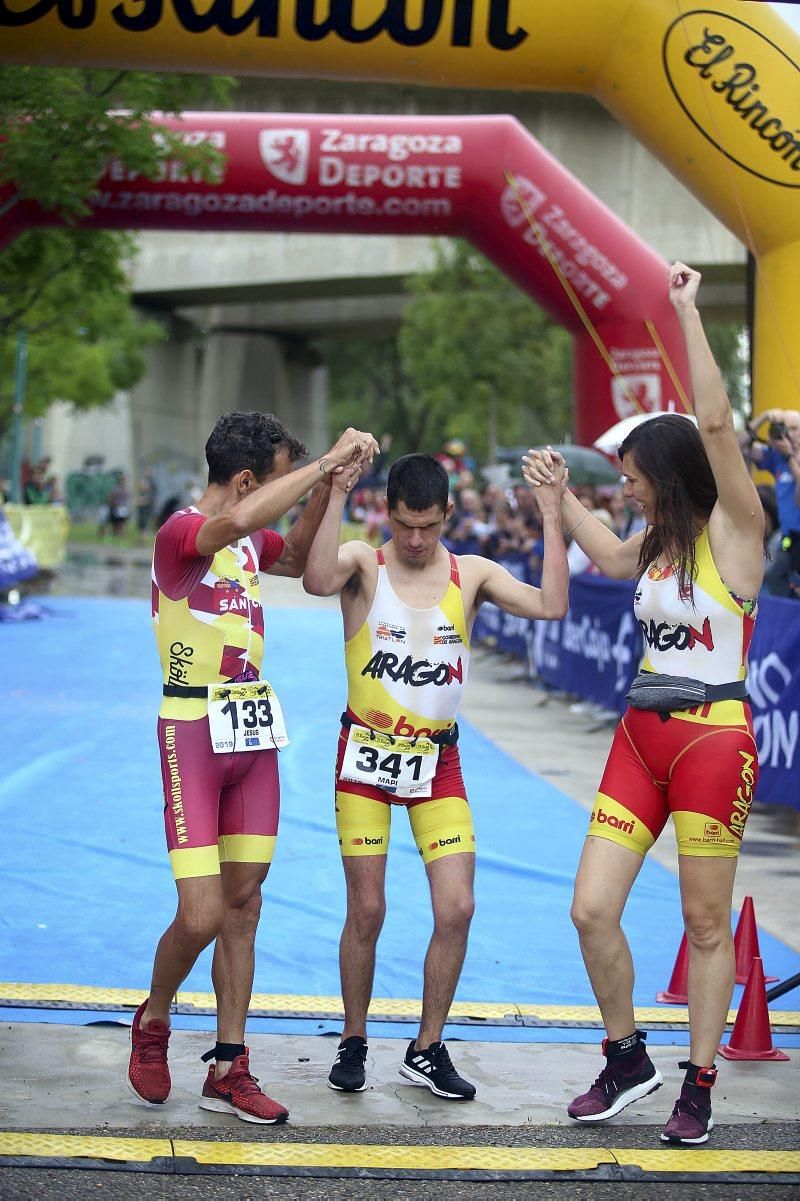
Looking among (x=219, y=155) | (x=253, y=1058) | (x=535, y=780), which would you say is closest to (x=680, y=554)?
(x=253, y=1058)

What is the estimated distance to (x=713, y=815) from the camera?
14.3 ft

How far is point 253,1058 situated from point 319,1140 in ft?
2.47

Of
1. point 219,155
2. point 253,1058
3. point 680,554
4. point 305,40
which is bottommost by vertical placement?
point 253,1058

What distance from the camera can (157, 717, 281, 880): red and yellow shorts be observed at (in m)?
4.46

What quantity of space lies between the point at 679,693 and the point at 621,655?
8.65 metres

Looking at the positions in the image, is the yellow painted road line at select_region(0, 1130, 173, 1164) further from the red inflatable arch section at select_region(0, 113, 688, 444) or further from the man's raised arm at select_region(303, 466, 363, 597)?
the red inflatable arch section at select_region(0, 113, 688, 444)

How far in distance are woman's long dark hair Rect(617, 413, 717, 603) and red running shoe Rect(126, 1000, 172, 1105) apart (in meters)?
1.96

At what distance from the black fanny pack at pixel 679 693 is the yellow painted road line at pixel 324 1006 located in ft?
5.34

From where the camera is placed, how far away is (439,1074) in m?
4.72

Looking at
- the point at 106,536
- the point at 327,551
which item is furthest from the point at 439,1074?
the point at 106,536

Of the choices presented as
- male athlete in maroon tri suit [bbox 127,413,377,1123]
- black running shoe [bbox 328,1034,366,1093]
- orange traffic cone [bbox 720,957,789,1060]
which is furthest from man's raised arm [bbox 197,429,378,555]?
orange traffic cone [bbox 720,957,789,1060]

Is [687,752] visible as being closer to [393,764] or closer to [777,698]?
[393,764]

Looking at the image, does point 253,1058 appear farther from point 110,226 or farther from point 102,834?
point 110,226

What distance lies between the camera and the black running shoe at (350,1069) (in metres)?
4.75
